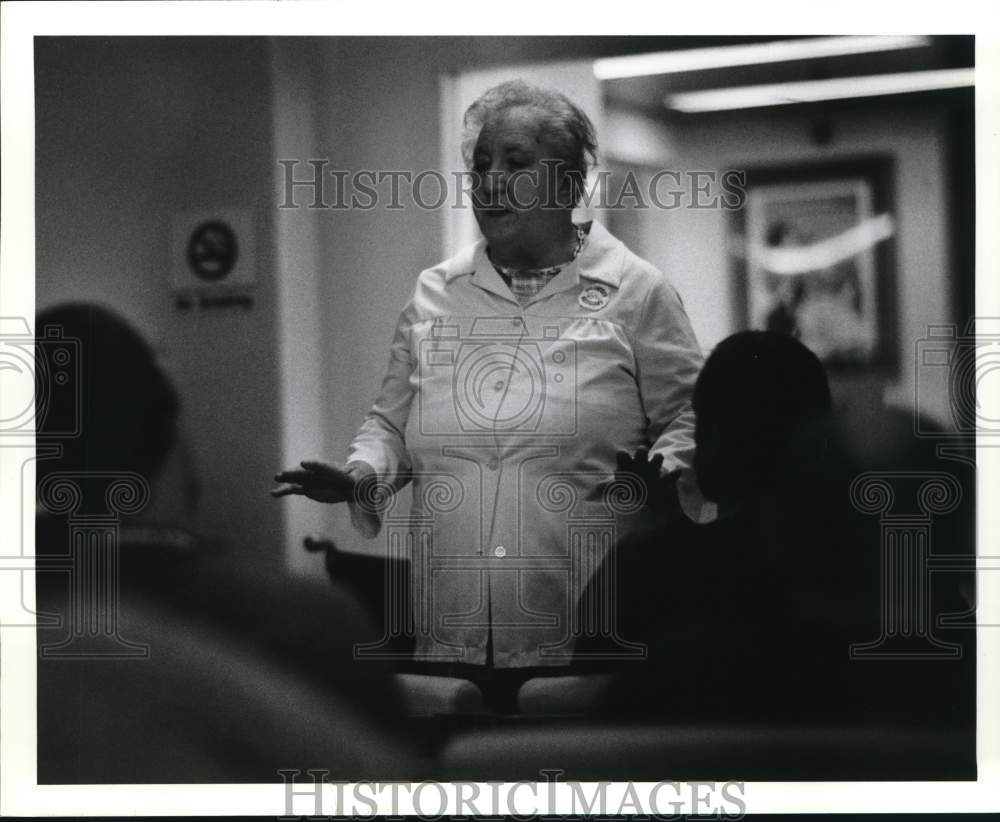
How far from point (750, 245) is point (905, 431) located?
1.91 feet

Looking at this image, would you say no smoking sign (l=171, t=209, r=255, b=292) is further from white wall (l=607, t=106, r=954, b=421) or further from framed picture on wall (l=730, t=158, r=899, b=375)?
framed picture on wall (l=730, t=158, r=899, b=375)

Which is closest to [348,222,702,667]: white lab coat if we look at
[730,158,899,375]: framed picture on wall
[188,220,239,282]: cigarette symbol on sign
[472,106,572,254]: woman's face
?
[472,106,572,254]: woman's face

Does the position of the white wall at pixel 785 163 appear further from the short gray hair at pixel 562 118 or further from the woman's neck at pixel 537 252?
the woman's neck at pixel 537 252

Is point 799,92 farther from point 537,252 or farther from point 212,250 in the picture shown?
point 212,250

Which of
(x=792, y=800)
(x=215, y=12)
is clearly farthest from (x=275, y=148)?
(x=792, y=800)

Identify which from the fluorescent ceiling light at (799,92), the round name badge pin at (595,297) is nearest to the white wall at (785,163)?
the fluorescent ceiling light at (799,92)

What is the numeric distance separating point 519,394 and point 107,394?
39.2 inches

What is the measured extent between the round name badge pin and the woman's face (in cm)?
15

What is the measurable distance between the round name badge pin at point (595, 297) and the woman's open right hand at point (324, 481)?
2.26 ft

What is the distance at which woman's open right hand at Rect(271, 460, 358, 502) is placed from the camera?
103 inches

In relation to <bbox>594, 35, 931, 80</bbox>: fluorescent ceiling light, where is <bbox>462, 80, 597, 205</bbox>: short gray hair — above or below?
below

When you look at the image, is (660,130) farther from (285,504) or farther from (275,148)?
(285,504)

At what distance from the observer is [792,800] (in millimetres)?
2637

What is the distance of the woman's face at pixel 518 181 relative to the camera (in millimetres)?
2596
